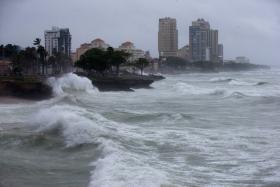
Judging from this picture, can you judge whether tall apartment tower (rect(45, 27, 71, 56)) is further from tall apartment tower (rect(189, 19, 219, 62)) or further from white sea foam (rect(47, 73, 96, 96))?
tall apartment tower (rect(189, 19, 219, 62))

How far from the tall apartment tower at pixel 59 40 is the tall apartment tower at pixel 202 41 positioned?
74.8 m

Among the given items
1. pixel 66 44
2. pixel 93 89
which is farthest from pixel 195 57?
pixel 93 89

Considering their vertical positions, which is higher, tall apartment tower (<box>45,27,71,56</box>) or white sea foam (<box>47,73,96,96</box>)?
tall apartment tower (<box>45,27,71,56</box>)

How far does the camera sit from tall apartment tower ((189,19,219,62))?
17750 cm

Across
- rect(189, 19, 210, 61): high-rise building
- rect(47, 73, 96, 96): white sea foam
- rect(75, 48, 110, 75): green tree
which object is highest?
rect(189, 19, 210, 61): high-rise building

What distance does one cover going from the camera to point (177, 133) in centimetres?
1479

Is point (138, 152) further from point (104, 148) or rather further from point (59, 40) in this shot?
point (59, 40)

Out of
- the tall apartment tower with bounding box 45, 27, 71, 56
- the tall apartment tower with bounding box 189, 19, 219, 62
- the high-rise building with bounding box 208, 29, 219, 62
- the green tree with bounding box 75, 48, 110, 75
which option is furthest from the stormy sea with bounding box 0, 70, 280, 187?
the high-rise building with bounding box 208, 29, 219, 62

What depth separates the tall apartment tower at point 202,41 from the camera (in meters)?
178

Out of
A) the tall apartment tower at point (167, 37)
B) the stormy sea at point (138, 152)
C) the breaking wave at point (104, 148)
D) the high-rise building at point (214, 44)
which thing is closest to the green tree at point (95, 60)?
the breaking wave at point (104, 148)

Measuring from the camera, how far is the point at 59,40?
104 metres

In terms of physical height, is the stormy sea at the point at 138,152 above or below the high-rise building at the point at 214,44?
below

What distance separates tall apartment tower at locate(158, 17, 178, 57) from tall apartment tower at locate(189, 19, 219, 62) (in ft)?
23.4

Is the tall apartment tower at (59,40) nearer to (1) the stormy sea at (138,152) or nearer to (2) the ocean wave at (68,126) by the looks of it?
(2) the ocean wave at (68,126)
